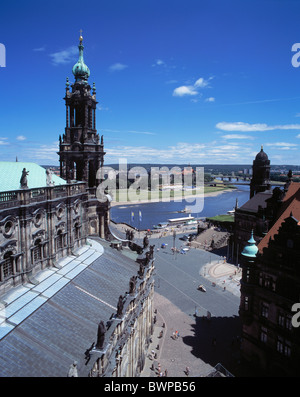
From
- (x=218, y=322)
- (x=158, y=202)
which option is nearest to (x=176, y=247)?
(x=218, y=322)

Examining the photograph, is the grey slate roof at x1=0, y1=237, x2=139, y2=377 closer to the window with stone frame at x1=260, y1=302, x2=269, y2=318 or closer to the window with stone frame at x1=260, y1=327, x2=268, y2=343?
the window with stone frame at x1=260, y1=302, x2=269, y2=318

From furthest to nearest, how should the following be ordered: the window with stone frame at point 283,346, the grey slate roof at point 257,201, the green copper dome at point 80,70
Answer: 1. the grey slate roof at point 257,201
2. the green copper dome at point 80,70
3. the window with stone frame at point 283,346

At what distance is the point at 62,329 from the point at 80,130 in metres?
23.8

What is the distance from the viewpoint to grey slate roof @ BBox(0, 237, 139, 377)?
1502cm

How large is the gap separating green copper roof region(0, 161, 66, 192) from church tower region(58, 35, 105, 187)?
7.86m

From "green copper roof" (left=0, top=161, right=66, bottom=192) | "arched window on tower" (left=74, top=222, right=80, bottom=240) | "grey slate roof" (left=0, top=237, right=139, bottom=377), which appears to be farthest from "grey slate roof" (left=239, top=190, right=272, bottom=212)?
"green copper roof" (left=0, top=161, right=66, bottom=192)

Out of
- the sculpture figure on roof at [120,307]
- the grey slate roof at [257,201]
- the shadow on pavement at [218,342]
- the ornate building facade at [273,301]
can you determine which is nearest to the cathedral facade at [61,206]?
the sculpture figure on roof at [120,307]

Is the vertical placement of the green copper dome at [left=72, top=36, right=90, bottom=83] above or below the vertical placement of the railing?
above

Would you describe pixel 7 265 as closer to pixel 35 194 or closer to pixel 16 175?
pixel 35 194

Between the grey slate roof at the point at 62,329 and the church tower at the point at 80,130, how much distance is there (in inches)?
560

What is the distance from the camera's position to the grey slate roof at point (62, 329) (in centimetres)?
1502

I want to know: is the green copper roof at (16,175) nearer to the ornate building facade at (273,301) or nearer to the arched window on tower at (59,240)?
the arched window on tower at (59,240)

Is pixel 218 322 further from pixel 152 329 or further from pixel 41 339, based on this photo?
pixel 41 339

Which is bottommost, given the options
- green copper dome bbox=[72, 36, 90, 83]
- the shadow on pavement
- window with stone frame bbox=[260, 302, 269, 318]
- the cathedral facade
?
the shadow on pavement
